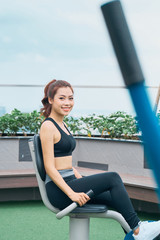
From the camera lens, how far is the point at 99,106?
3.50 meters

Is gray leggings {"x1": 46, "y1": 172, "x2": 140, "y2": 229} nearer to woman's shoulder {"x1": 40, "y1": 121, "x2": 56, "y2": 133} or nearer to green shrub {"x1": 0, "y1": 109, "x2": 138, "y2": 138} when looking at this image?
woman's shoulder {"x1": 40, "y1": 121, "x2": 56, "y2": 133}

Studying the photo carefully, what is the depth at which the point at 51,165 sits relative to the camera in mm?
1492

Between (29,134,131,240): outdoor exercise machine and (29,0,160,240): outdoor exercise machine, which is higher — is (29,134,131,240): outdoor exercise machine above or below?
below

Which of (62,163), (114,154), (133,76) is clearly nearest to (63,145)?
(62,163)

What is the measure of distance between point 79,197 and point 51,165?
207mm

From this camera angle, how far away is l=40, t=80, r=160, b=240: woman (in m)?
1.43

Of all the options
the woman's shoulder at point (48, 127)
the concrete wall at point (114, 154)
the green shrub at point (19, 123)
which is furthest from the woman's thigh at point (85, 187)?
the green shrub at point (19, 123)

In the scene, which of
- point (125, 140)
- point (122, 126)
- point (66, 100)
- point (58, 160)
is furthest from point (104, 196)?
point (122, 126)

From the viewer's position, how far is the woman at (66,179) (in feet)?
4.69

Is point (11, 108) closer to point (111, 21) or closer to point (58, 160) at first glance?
point (58, 160)

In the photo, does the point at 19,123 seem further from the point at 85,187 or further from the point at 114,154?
the point at 85,187

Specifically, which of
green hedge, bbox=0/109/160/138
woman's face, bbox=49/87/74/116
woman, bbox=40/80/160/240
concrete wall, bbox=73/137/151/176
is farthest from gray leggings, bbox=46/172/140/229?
green hedge, bbox=0/109/160/138

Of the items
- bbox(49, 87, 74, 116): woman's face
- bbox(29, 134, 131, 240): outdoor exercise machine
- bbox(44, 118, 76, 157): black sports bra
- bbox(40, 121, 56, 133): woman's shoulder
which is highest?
bbox(49, 87, 74, 116): woman's face

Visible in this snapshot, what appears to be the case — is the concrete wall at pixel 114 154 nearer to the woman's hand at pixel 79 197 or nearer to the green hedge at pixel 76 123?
the green hedge at pixel 76 123
